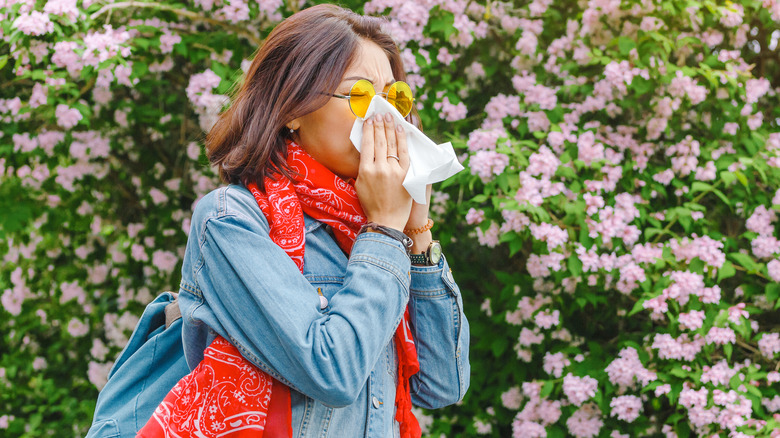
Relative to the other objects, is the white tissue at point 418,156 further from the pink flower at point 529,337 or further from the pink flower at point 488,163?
the pink flower at point 529,337

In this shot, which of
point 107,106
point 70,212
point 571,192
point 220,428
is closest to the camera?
point 220,428

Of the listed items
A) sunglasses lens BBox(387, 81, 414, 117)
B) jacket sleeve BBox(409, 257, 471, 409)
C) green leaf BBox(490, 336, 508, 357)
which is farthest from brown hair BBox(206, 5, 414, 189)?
green leaf BBox(490, 336, 508, 357)

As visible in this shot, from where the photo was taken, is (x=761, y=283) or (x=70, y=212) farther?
(x=70, y=212)

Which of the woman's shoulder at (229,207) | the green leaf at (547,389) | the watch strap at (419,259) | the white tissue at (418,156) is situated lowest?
the green leaf at (547,389)

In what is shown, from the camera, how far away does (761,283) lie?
107 inches

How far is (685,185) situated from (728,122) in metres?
0.33

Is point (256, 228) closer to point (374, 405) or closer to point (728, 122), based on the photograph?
point (374, 405)

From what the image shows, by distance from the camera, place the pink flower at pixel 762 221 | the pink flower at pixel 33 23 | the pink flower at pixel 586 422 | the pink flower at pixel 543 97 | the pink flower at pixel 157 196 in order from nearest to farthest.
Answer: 1. the pink flower at pixel 33 23
2. the pink flower at pixel 762 221
3. the pink flower at pixel 586 422
4. the pink flower at pixel 543 97
5. the pink flower at pixel 157 196

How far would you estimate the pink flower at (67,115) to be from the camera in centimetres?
290

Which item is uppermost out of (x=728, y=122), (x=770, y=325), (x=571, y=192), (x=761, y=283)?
(x=728, y=122)

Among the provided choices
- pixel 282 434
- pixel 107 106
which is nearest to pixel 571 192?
pixel 282 434

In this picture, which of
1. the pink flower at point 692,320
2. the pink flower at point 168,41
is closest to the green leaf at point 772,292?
the pink flower at point 692,320

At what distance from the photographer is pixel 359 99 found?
1286 millimetres

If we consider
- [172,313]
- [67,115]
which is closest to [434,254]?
[172,313]
